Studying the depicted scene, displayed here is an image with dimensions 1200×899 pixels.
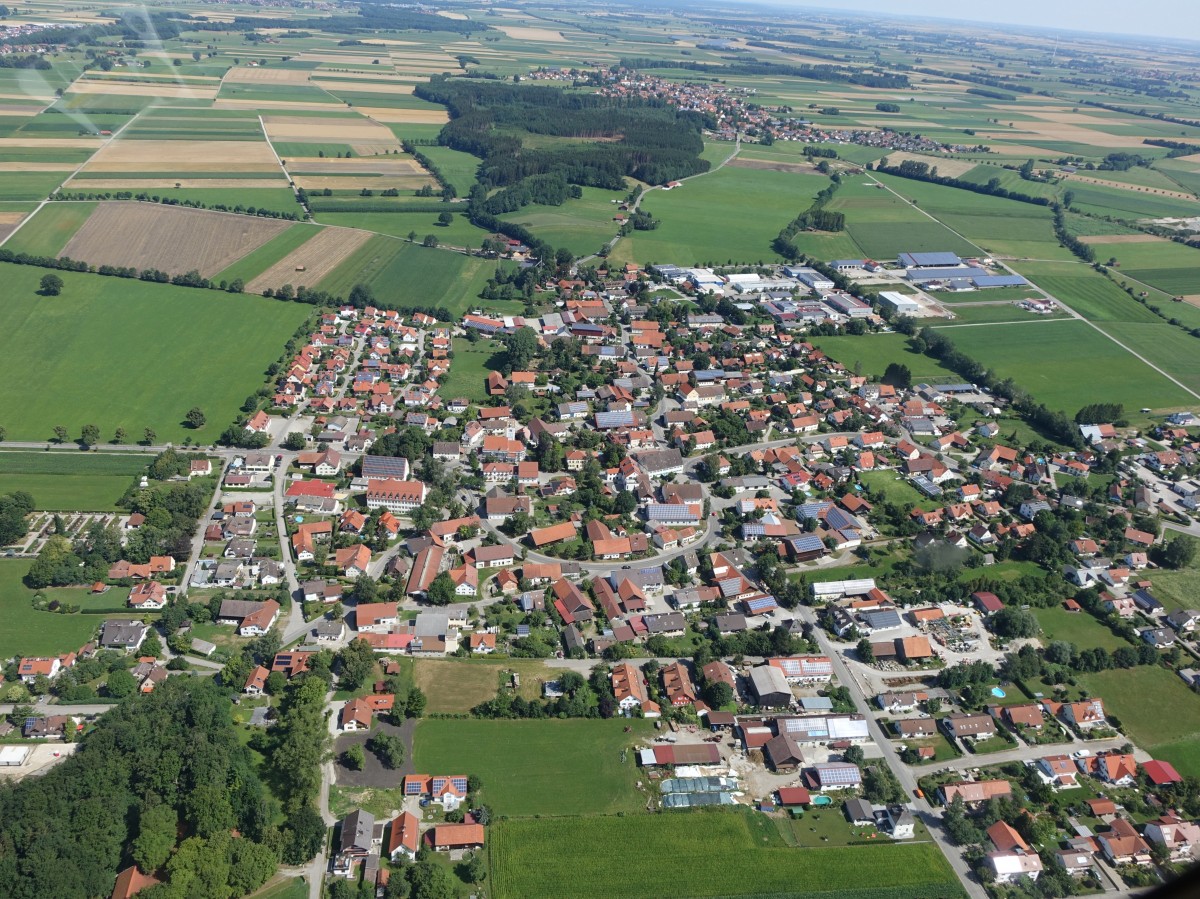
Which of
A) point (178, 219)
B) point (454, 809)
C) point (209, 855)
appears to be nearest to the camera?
point (209, 855)

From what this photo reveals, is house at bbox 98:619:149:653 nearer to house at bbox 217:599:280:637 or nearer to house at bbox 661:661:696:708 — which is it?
house at bbox 217:599:280:637

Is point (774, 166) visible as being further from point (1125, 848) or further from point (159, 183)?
point (1125, 848)

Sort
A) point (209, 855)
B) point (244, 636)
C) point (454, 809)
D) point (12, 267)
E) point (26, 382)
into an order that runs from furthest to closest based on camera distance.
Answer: point (12, 267), point (26, 382), point (244, 636), point (454, 809), point (209, 855)

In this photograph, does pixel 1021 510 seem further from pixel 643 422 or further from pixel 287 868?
pixel 287 868

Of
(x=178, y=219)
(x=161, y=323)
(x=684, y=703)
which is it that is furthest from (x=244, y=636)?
(x=178, y=219)

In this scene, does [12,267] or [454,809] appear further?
[12,267]

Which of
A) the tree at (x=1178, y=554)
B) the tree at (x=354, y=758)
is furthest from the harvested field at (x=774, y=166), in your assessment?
the tree at (x=354, y=758)

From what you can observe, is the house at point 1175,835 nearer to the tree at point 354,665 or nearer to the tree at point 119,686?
the tree at point 354,665

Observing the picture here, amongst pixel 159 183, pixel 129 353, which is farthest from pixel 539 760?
pixel 159 183
